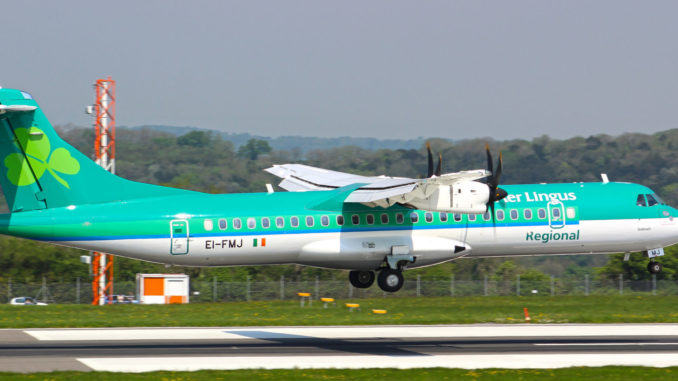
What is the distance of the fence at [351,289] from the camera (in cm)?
4794

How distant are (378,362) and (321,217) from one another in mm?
10426

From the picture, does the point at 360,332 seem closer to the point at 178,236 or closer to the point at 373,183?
the point at 373,183

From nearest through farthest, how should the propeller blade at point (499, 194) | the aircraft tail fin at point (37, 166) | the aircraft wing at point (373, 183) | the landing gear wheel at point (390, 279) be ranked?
the aircraft tail fin at point (37, 166), the aircraft wing at point (373, 183), the propeller blade at point (499, 194), the landing gear wheel at point (390, 279)

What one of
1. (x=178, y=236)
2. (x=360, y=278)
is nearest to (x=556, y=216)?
(x=360, y=278)

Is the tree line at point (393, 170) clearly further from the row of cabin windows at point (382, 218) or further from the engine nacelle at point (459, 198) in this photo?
the engine nacelle at point (459, 198)

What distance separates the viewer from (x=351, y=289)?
165 ft

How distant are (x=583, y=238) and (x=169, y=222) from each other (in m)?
16.0

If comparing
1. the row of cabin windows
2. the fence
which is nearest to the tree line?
the fence

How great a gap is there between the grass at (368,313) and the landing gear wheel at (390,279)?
5.81 ft

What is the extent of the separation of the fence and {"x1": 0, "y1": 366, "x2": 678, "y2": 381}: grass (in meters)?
24.3

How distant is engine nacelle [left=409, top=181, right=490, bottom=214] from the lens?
3291cm

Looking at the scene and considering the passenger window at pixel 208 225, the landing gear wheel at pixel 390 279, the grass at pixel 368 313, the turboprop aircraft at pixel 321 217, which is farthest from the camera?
the grass at pixel 368 313

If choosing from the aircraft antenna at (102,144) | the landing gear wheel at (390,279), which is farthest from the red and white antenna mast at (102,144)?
the landing gear wheel at (390,279)

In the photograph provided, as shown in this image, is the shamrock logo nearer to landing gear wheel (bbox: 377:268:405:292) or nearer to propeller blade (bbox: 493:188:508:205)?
landing gear wheel (bbox: 377:268:405:292)
